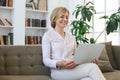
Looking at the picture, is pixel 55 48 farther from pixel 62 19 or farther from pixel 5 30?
pixel 5 30

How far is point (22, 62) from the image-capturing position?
8.72ft

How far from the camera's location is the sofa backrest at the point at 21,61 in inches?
103

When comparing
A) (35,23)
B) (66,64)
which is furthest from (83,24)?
(66,64)

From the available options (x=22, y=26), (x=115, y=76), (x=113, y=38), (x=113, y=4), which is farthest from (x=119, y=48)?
(x=22, y=26)

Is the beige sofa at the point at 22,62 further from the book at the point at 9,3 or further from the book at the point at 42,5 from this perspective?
the book at the point at 42,5

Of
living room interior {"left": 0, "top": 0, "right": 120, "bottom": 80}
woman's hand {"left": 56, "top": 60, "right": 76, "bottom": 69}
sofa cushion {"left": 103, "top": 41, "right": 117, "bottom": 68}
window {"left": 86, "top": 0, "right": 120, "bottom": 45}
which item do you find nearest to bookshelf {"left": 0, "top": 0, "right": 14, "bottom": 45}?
living room interior {"left": 0, "top": 0, "right": 120, "bottom": 80}

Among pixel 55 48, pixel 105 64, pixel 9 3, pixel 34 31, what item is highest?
pixel 9 3

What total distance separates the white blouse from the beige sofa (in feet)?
0.99

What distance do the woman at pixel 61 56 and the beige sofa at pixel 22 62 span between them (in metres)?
0.30

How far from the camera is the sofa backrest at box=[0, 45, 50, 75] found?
8.58 ft

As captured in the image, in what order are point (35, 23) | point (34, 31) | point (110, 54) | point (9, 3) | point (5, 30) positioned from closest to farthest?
point (110, 54)
point (9, 3)
point (5, 30)
point (35, 23)
point (34, 31)

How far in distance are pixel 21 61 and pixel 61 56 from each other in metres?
0.52

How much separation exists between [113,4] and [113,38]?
2.26 feet

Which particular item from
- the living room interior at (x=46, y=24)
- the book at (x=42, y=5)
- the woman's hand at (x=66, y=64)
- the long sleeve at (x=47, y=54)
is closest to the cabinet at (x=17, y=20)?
the living room interior at (x=46, y=24)
